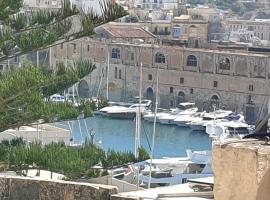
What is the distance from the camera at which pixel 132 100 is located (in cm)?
4075

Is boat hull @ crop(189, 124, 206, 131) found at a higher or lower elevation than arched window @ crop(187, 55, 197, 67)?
lower

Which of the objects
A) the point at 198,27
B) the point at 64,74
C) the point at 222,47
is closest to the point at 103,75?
the point at 222,47

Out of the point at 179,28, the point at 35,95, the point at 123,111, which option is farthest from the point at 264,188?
the point at 179,28

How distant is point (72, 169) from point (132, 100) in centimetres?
3558

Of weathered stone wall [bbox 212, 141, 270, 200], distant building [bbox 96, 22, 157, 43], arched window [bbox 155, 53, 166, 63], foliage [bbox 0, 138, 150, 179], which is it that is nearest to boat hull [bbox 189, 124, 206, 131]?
arched window [bbox 155, 53, 166, 63]

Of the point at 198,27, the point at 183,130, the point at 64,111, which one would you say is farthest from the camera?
the point at 198,27

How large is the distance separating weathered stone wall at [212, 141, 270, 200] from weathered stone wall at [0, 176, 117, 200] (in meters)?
1.10

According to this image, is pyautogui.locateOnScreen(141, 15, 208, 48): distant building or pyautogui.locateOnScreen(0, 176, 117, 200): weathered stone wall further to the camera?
pyautogui.locateOnScreen(141, 15, 208, 48): distant building

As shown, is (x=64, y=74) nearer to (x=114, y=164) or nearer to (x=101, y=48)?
(x=114, y=164)

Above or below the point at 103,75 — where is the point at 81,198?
above

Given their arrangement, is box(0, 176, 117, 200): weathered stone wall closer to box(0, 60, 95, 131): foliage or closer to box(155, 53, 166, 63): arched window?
box(0, 60, 95, 131): foliage

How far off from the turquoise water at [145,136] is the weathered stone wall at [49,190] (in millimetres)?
22121

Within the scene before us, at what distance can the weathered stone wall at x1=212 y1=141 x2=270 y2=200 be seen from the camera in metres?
2.88

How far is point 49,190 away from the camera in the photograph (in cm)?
426
